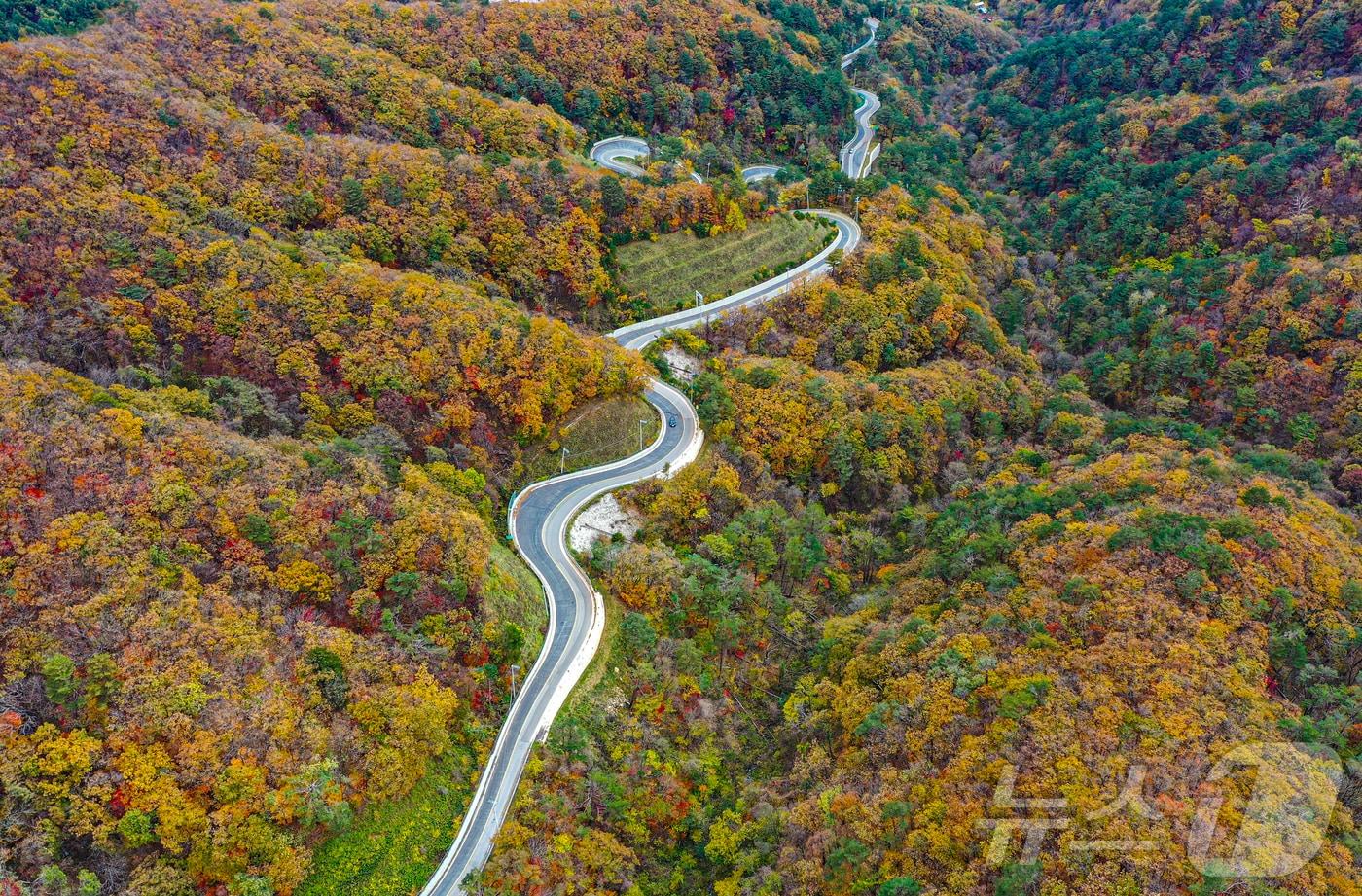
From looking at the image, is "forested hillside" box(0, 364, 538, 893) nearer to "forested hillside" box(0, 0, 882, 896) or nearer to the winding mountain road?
"forested hillside" box(0, 0, 882, 896)

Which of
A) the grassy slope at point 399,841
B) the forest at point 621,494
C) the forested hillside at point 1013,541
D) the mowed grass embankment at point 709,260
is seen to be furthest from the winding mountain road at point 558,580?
the mowed grass embankment at point 709,260

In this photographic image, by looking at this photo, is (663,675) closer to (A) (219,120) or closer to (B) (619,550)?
(B) (619,550)

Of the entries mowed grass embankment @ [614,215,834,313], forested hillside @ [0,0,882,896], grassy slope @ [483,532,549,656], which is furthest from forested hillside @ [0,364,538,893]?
mowed grass embankment @ [614,215,834,313]

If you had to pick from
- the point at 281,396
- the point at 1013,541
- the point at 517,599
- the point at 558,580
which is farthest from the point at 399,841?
the point at 1013,541

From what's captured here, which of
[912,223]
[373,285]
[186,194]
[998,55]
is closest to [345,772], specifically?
[373,285]

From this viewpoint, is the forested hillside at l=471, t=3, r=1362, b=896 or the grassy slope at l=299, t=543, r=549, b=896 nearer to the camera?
the grassy slope at l=299, t=543, r=549, b=896
